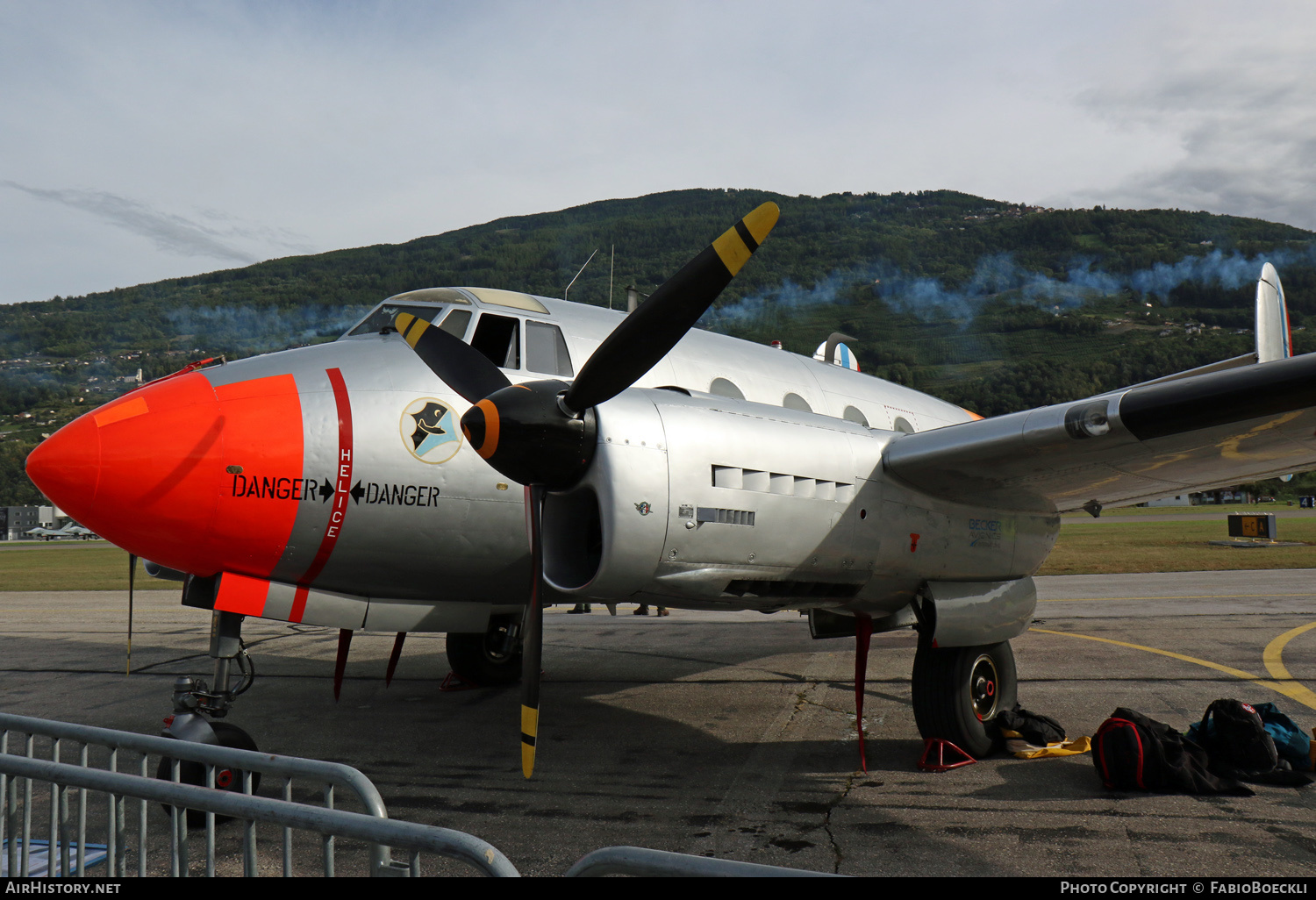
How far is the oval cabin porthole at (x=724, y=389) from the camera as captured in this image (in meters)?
7.43

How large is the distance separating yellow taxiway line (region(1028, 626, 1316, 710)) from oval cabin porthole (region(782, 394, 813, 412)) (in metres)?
5.68

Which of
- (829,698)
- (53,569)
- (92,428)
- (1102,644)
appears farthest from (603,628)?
(53,569)

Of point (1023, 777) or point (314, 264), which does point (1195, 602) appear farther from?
point (314, 264)

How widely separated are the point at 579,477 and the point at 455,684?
5819 millimetres

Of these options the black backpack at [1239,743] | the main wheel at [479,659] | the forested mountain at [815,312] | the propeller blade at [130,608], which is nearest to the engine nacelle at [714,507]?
the black backpack at [1239,743]

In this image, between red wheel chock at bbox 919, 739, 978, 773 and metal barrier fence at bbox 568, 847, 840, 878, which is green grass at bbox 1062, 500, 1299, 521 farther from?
metal barrier fence at bbox 568, 847, 840, 878

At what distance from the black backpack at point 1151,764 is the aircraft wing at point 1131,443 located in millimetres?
2028

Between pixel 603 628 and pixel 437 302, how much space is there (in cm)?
963

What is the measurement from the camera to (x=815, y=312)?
19988 cm

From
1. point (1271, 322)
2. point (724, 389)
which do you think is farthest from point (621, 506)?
point (1271, 322)

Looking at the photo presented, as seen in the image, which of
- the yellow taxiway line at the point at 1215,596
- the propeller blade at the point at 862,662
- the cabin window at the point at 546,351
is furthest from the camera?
the yellow taxiway line at the point at 1215,596

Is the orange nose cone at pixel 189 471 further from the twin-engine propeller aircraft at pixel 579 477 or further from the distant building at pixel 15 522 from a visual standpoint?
the distant building at pixel 15 522

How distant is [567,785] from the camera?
6.07m

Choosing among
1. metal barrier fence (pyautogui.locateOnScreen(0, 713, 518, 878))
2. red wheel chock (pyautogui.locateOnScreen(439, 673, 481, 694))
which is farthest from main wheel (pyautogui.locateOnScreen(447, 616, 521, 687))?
metal barrier fence (pyautogui.locateOnScreen(0, 713, 518, 878))
